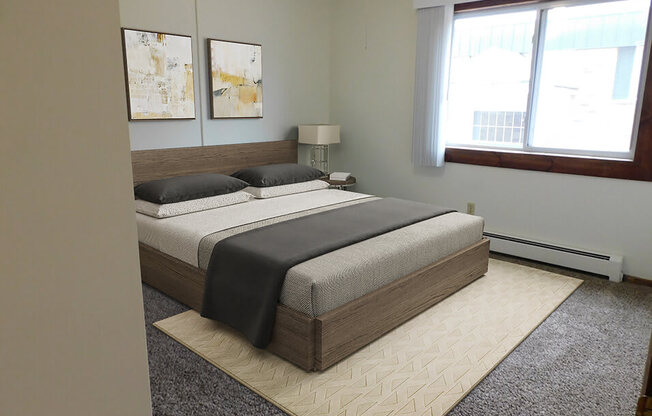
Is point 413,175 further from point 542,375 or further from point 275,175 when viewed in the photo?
point 542,375

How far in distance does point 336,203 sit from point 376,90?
1583mm

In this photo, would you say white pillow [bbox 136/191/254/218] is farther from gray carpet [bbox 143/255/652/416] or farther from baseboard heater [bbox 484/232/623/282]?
baseboard heater [bbox 484/232/623/282]

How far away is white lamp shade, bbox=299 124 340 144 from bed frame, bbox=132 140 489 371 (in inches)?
22.8

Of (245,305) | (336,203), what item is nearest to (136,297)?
(245,305)

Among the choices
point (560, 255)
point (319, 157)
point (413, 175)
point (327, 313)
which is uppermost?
point (319, 157)

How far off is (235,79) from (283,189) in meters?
1.06

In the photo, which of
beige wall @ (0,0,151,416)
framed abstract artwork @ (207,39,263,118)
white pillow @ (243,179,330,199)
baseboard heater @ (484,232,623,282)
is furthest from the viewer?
framed abstract artwork @ (207,39,263,118)

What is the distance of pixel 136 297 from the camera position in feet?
3.23

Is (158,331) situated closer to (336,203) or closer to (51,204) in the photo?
(336,203)

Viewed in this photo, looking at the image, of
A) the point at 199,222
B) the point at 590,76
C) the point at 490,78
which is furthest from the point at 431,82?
the point at 199,222

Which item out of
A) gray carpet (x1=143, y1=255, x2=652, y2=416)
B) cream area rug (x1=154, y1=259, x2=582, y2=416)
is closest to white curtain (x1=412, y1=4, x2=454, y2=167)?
cream area rug (x1=154, y1=259, x2=582, y2=416)

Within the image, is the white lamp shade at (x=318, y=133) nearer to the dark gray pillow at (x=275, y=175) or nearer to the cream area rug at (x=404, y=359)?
the dark gray pillow at (x=275, y=175)

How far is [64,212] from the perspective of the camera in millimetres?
862

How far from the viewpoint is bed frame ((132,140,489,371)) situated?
7.02 ft
